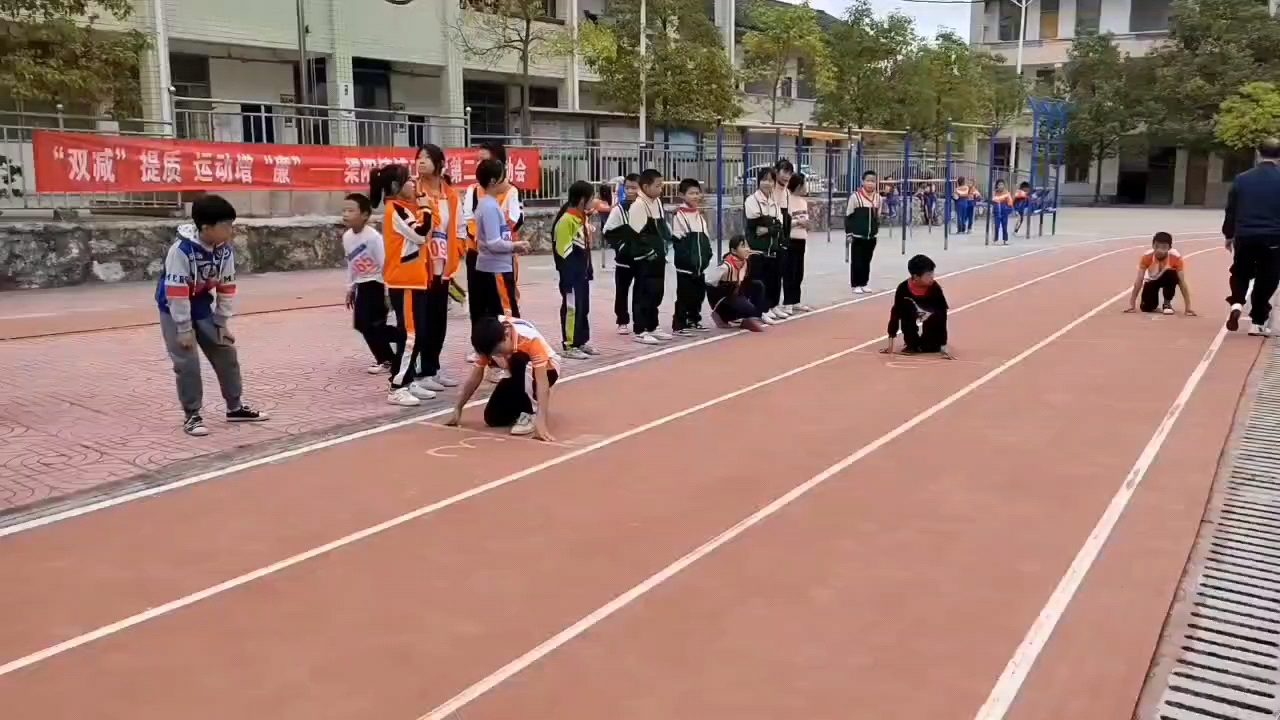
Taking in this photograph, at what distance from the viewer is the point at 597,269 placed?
63.1ft

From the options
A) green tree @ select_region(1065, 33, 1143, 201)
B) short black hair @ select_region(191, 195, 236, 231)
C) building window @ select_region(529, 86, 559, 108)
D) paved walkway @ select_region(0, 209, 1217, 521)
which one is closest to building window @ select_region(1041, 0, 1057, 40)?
green tree @ select_region(1065, 33, 1143, 201)

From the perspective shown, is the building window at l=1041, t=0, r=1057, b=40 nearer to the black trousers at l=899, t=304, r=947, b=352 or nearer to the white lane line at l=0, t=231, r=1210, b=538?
the white lane line at l=0, t=231, r=1210, b=538

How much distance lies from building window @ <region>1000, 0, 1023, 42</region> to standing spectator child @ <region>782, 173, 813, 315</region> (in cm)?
5179

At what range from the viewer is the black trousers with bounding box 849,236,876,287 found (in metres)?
14.7

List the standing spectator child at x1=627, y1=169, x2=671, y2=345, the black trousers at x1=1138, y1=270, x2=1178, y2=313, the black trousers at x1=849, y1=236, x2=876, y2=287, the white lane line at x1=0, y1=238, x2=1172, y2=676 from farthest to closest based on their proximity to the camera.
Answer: the black trousers at x1=849, y1=236, x2=876, y2=287, the black trousers at x1=1138, y1=270, x2=1178, y2=313, the standing spectator child at x1=627, y1=169, x2=671, y2=345, the white lane line at x1=0, y1=238, x2=1172, y2=676

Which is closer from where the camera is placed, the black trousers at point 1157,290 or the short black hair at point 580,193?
the short black hair at point 580,193

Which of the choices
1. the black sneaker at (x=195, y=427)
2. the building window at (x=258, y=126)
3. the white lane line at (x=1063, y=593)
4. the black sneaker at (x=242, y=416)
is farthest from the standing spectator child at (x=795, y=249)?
the building window at (x=258, y=126)

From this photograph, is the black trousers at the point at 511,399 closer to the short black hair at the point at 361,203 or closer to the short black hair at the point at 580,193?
the short black hair at the point at 361,203

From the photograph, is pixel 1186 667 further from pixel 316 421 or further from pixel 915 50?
pixel 915 50

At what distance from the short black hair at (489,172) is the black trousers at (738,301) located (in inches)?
153

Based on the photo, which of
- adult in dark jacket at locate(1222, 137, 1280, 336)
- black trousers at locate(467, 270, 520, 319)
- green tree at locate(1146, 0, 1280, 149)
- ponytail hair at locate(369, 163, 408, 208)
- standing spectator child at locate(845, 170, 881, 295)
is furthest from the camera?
green tree at locate(1146, 0, 1280, 149)

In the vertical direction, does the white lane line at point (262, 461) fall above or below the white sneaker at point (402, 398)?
below

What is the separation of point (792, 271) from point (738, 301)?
1.43 m

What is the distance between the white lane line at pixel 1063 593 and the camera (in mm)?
3764
